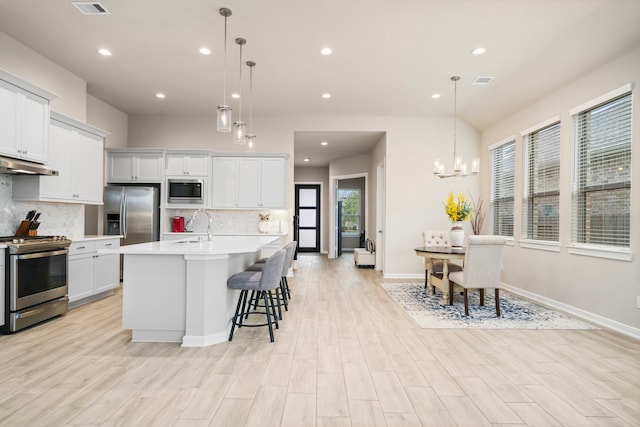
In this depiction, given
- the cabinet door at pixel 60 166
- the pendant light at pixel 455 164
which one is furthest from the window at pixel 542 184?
the cabinet door at pixel 60 166

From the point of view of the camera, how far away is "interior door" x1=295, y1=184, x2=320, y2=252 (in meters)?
11.7

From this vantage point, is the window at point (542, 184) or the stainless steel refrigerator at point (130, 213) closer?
the window at point (542, 184)

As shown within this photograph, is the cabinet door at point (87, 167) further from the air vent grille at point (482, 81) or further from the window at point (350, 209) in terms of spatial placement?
the window at point (350, 209)

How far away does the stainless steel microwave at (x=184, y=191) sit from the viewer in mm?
6125

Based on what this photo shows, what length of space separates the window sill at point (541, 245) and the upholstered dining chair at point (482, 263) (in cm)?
97

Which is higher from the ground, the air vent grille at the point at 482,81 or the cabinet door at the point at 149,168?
the air vent grille at the point at 482,81

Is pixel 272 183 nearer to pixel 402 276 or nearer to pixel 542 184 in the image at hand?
pixel 402 276

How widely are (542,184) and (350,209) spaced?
7.05 m

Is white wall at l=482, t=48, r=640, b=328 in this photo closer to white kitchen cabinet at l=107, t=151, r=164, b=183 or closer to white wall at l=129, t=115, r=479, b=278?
white wall at l=129, t=115, r=479, b=278

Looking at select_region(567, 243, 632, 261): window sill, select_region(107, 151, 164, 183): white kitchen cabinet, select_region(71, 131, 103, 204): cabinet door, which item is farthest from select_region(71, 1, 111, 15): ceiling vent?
select_region(567, 243, 632, 261): window sill

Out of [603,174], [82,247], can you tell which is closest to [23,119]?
[82,247]

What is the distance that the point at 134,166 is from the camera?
6.13 metres

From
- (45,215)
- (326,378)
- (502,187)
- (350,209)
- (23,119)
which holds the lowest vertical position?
(326,378)

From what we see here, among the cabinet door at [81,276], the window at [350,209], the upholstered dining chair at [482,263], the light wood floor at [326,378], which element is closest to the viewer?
the light wood floor at [326,378]
